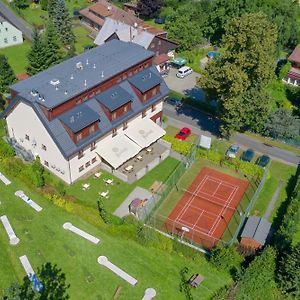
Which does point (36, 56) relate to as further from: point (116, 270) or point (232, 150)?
point (116, 270)

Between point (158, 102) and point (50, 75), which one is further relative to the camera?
point (158, 102)

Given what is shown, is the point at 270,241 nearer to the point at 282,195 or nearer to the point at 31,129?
the point at 282,195

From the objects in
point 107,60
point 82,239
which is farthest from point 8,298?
point 107,60

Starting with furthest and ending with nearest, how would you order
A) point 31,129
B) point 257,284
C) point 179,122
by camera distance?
point 179,122, point 31,129, point 257,284

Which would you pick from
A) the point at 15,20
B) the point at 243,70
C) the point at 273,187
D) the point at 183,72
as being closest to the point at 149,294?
the point at 273,187

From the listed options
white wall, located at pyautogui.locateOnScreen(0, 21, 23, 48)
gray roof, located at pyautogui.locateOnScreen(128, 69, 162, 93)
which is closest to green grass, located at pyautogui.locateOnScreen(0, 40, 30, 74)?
white wall, located at pyautogui.locateOnScreen(0, 21, 23, 48)

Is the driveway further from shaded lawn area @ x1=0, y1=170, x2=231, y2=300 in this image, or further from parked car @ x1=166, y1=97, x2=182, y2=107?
shaded lawn area @ x1=0, y1=170, x2=231, y2=300
